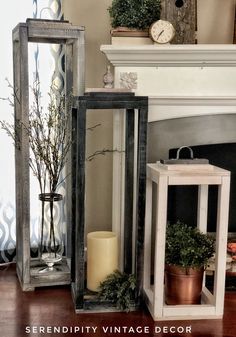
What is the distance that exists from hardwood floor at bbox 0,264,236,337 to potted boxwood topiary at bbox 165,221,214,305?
12 cm

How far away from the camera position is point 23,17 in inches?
102

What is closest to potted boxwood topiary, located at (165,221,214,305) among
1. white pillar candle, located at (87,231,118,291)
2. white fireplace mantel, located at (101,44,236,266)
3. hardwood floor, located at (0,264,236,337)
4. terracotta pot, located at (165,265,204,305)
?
terracotta pot, located at (165,265,204,305)

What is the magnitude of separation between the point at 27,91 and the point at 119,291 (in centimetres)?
97

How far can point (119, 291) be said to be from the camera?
2137mm

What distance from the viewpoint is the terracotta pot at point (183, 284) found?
6.92 ft

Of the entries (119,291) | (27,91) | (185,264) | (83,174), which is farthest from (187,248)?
(27,91)

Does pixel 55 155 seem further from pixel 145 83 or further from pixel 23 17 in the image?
pixel 23 17

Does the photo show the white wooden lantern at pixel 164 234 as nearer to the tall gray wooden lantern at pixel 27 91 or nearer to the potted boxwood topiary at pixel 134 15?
the tall gray wooden lantern at pixel 27 91

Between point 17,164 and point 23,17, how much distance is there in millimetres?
776

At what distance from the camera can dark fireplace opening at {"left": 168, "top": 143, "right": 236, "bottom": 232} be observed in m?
2.67

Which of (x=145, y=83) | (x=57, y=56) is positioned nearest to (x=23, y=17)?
(x=57, y=56)

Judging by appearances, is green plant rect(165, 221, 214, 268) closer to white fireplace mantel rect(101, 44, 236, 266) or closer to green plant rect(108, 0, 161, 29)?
white fireplace mantel rect(101, 44, 236, 266)

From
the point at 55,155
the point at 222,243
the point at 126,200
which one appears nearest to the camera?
the point at 222,243

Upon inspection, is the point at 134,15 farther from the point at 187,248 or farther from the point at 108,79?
the point at 187,248
